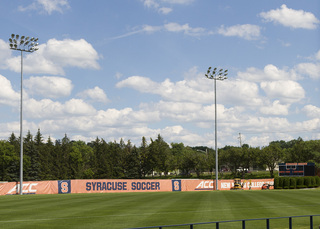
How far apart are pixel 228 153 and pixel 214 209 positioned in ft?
360

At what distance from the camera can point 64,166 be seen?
124 metres

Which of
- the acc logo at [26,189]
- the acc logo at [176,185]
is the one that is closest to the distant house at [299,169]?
the acc logo at [176,185]

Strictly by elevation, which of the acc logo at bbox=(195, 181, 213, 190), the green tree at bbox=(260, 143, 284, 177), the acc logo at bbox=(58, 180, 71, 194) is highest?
the green tree at bbox=(260, 143, 284, 177)

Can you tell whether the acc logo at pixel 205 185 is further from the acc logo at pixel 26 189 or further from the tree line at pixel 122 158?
the tree line at pixel 122 158

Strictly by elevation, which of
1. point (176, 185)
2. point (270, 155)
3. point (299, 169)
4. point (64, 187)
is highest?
point (270, 155)

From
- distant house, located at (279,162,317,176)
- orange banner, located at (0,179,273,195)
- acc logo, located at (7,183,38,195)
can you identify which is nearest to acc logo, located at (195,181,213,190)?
orange banner, located at (0,179,273,195)

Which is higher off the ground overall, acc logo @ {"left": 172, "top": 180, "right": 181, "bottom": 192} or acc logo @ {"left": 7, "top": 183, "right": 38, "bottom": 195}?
acc logo @ {"left": 7, "top": 183, "right": 38, "bottom": 195}

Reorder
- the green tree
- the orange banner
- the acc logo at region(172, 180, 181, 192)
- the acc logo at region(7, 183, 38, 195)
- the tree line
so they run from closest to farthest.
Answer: the acc logo at region(7, 183, 38, 195), the orange banner, the acc logo at region(172, 180, 181, 192), the tree line, the green tree

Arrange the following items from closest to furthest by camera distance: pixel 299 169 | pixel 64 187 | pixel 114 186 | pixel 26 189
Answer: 1. pixel 26 189
2. pixel 64 187
3. pixel 114 186
4. pixel 299 169

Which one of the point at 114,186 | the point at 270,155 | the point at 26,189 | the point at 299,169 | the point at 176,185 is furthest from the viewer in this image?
the point at 270,155

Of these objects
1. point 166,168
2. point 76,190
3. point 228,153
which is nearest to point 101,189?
point 76,190

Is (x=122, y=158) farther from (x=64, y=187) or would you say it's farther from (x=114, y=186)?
(x=64, y=187)

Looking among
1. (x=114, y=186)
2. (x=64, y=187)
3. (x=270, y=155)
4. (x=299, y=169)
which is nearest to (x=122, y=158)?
(x=270, y=155)

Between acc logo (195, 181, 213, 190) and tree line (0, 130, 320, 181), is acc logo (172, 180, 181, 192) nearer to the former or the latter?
acc logo (195, 181, 213, 190)
